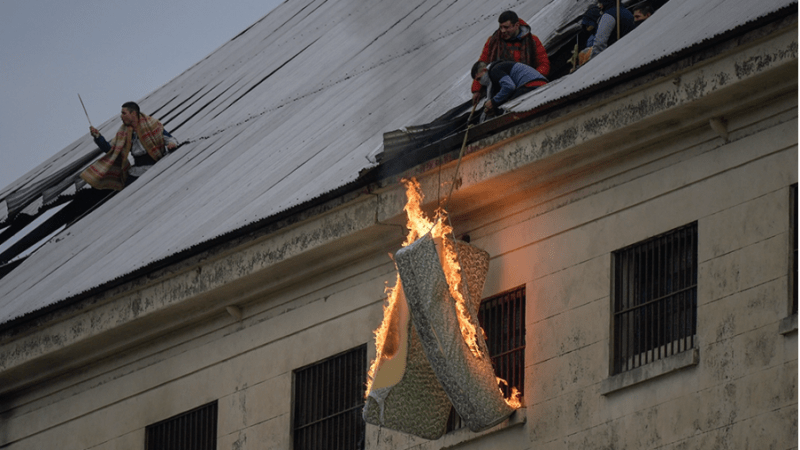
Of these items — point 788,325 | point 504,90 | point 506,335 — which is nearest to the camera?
point 788,325

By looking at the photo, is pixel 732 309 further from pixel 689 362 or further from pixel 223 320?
pixel 223 320

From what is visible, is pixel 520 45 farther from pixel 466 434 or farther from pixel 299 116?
pixel 299 116

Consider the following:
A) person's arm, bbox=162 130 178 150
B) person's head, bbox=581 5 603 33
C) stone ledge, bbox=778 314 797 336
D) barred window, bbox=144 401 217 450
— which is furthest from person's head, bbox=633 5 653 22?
person's arm, bbox=162 130 178 150

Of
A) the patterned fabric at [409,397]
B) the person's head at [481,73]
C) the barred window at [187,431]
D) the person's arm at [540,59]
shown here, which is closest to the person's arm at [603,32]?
the person's arm at [540,59]

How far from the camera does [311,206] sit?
2544cm

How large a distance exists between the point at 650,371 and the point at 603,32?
507 cm

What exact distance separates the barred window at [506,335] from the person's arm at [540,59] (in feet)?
10.2

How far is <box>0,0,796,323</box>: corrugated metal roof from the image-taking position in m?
25.3

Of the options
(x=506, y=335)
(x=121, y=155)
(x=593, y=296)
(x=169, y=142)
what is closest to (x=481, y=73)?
(x=506, y=335)

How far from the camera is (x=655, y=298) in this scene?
72.6 ft

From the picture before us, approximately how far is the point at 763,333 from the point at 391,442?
217 inches

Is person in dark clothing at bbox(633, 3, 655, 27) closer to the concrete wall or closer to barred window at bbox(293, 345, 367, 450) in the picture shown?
the concrete wall

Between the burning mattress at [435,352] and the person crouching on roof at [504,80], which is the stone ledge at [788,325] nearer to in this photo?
the burning mattress at [435,352]

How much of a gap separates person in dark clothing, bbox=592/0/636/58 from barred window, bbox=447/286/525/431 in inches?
126
